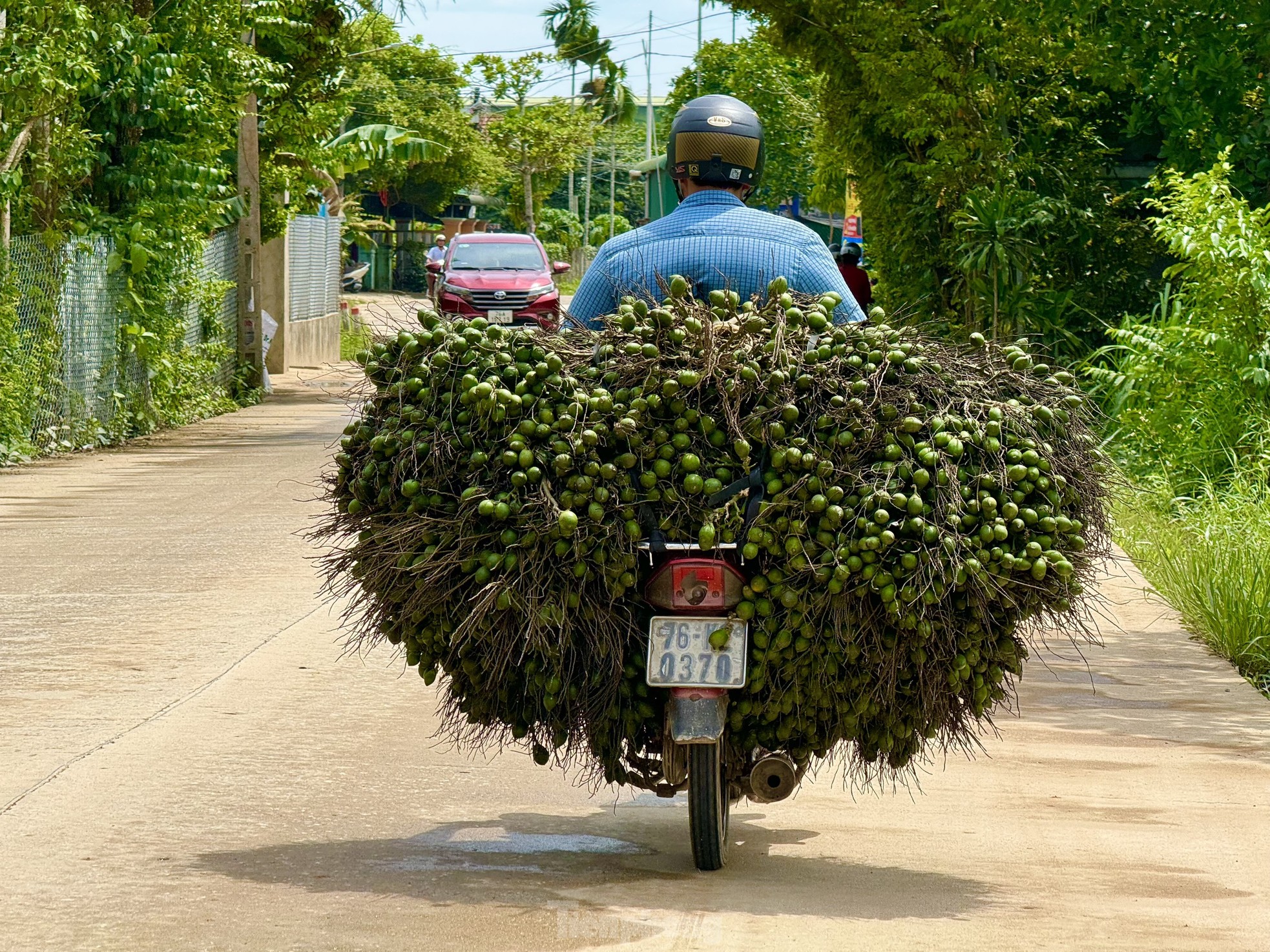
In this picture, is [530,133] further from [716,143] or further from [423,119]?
[716,143]

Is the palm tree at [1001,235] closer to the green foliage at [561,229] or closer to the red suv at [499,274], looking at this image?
the red suv at [499,274]

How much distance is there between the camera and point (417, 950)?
3979 millimetres

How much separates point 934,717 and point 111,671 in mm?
4055

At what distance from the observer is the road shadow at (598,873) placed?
14.5ft

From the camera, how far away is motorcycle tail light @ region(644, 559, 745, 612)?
14.0 ft

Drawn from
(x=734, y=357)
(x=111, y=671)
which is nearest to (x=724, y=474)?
(x=734, y=357)

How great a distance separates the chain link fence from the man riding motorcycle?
1054 cm

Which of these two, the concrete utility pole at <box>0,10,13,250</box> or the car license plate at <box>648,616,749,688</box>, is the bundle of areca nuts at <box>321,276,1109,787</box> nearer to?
the car license plate at <box>648,616,749,688</box>

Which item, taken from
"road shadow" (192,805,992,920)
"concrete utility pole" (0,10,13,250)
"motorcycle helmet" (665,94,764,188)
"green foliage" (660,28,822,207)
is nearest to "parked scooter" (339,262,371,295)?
"green foliage" (660,28,822,207)

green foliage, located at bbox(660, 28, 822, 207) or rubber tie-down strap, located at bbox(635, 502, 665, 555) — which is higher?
green foliage, located at bbox(660, 28, 822, 207)

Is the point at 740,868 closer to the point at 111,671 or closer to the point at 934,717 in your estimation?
the point at 934,717

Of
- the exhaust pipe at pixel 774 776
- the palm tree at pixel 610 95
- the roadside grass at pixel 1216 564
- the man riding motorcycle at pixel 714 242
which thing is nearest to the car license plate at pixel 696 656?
the exhaust pipe at pixel 774 776

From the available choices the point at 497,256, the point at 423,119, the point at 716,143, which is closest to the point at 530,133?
the point at 423,119

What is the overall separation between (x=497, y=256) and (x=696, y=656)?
2510 cm
